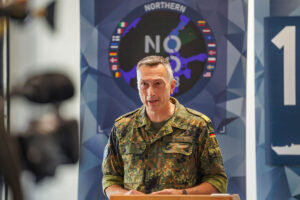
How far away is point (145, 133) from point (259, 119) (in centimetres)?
131

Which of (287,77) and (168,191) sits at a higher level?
(287,77)

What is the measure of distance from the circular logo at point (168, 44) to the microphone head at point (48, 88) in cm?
314

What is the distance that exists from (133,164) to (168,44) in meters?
1.35

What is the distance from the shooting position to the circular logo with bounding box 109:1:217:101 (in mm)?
3623

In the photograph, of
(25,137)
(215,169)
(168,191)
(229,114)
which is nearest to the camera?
(25,137)

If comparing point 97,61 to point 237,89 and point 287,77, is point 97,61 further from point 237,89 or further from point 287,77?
point 287,77

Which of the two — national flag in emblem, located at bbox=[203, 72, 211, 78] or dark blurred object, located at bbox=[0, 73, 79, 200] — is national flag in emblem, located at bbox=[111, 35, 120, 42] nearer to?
national flag in emblem, located at bbox=[203, 72, 211, 78]

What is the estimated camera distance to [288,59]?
11.7 ft

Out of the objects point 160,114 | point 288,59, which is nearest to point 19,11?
point 160,114

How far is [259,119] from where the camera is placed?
3.59m

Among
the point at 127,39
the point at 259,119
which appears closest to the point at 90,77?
the point at 127,39

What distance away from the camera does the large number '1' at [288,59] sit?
11.7 ft

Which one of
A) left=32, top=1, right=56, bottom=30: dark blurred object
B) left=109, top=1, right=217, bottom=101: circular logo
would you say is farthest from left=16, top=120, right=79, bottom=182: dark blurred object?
left=109, top=1, right=217, bottom=101: circular logo

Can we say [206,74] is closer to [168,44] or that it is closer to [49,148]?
[168,44]
